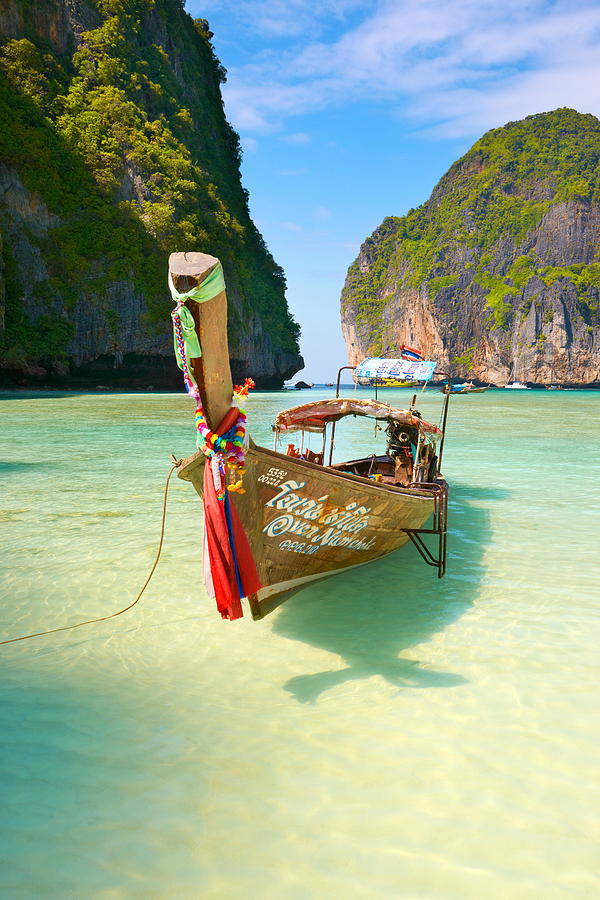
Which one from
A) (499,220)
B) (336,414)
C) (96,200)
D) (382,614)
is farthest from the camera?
(499,220)

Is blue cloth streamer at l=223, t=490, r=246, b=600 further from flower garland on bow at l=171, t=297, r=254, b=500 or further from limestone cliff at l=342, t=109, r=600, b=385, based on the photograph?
limestone cliff at l=342, t=109, r=600, b=385

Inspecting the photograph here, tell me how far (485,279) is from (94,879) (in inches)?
4345

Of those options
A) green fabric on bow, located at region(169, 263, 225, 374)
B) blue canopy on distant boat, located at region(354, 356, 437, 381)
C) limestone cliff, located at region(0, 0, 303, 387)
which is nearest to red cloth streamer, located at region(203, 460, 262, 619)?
green fabric on bow, located at region(169, 263, 225, 374)

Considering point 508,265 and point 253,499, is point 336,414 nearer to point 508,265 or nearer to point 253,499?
point 253,499

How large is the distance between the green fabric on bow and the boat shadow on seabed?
230cm

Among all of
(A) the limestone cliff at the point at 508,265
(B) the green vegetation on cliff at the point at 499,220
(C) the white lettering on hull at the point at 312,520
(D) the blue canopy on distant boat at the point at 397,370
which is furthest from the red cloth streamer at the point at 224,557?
(B) the green vegetation on cliff at the point at 499,220

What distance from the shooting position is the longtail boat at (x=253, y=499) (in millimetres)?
3596

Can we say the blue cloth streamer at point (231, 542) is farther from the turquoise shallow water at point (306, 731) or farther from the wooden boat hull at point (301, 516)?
the turquoise shallow water at point (306, 731)

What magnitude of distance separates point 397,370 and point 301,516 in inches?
140

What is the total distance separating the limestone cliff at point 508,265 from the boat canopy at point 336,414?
89.5 metres

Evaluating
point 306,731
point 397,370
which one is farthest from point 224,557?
point 397,370

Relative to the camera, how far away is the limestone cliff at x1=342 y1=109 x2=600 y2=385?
89.4 m

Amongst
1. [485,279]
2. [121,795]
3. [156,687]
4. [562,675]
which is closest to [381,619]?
[562,675]

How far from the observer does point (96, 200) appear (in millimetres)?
40500
